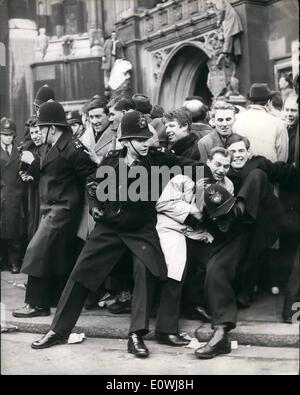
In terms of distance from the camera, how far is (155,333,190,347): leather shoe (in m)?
4.14

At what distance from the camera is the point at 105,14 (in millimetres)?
15344

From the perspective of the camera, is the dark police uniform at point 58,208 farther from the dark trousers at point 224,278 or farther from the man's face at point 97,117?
the dark trousers at point 224,278

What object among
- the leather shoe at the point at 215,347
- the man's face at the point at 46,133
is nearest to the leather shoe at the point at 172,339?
the leather shoe at the point at 215,347

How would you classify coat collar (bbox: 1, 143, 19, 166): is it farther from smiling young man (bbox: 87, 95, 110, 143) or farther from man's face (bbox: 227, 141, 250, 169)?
man's face (bbox: 227, 141, 250, 169)

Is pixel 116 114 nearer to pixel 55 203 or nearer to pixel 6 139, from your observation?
pixel 55 203

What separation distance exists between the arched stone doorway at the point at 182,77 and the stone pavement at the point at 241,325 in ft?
30.8

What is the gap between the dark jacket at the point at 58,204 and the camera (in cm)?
476

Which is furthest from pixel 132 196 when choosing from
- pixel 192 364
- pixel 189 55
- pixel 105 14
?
pixel 105 14

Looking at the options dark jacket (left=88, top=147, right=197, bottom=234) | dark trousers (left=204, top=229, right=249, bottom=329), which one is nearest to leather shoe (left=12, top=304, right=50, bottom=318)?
dark jacket (left=88, top=147, right=197, bottom=234)

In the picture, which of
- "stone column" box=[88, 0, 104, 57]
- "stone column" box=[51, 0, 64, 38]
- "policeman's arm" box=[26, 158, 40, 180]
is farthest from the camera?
"stone column" box=[51, 0, 64, 38]

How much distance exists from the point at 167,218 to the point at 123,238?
15.9 inches

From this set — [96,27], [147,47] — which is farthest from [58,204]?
[96,27]

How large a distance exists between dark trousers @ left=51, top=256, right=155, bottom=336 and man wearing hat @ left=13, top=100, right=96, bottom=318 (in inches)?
24.2

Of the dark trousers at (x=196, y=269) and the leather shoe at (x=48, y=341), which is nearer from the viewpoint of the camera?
the leather shoe at (x=48, y=341)
